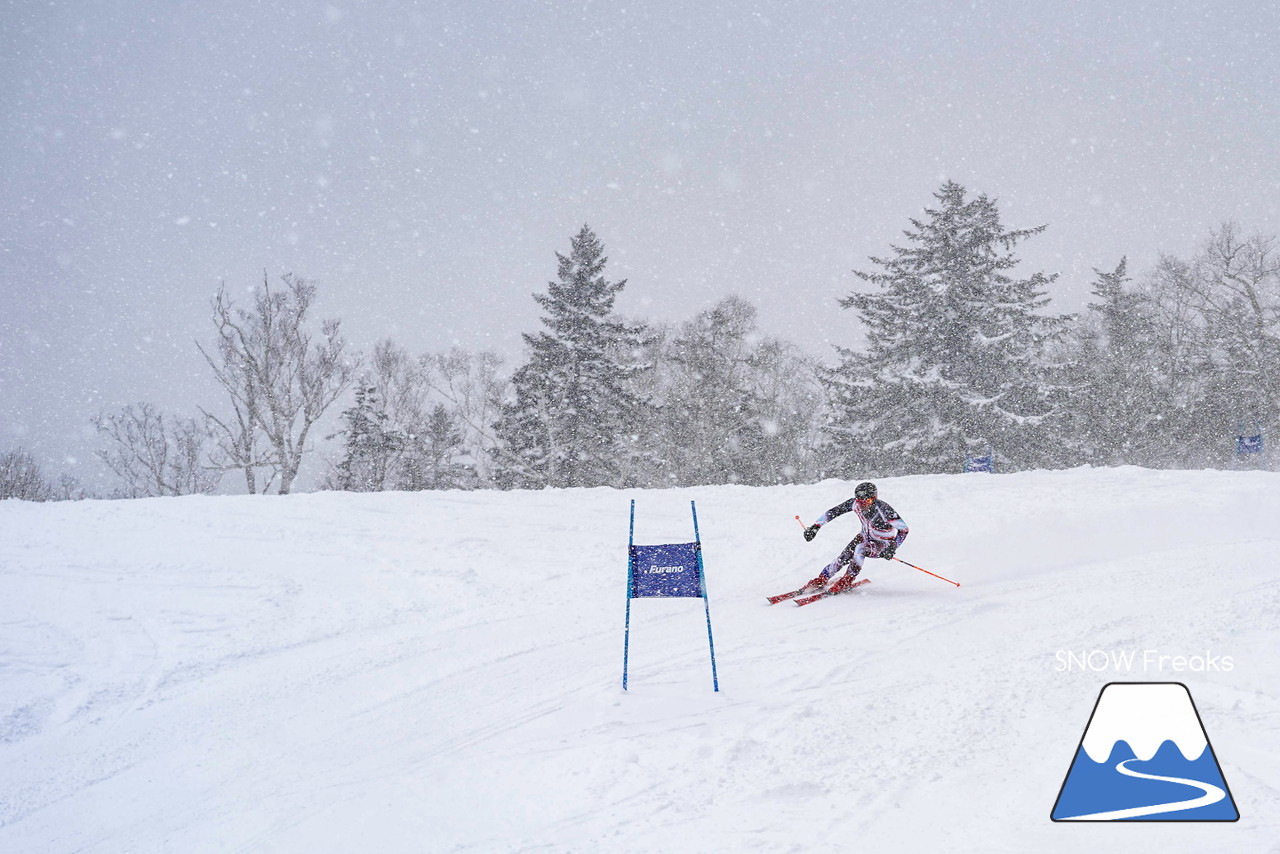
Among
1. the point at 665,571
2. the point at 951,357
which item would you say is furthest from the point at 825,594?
the point at 951,357

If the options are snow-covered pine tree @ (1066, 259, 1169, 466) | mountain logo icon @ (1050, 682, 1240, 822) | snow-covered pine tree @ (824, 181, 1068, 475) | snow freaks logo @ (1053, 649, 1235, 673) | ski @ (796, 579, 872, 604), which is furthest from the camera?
snow-covered pine tree @ (1066, 259, 1169, 466)

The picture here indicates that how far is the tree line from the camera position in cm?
2683

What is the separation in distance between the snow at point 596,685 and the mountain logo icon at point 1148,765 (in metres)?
0.11

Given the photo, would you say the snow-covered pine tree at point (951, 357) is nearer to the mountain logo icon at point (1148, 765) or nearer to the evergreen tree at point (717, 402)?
the evergreen tree at point (717, 402)

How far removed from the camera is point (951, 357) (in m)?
26.8

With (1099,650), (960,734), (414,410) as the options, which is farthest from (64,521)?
(414,410)

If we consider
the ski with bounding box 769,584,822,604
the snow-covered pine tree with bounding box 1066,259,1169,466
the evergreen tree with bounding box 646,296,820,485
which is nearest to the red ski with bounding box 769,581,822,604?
the ski with bounding box 769,584,822,604

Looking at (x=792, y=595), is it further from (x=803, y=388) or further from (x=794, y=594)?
(x=803, y=388)

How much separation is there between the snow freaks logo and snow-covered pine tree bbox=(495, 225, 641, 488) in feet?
76.6

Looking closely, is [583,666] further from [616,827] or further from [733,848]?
[733,848]

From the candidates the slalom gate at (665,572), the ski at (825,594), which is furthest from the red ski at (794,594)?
the slalom gate at (665,572)

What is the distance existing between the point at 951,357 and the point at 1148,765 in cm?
2571

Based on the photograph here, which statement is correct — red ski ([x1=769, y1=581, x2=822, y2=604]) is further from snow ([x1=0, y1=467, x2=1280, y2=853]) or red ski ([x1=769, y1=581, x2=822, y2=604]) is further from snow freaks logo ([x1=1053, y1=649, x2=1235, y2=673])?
Answer: snow freaks logo ([x1=1053, y1=649, x2=1235, y2=673])

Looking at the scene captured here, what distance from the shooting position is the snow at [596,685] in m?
4.19
